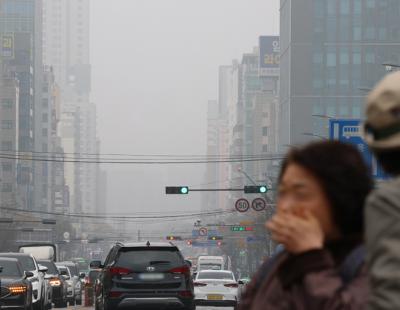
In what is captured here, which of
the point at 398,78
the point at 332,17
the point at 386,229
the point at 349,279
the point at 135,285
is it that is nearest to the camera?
the point at 386,229

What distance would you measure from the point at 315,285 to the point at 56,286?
3638 centimetres

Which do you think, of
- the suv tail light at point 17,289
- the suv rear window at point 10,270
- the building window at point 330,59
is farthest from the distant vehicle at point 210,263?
the building window at point 330,59

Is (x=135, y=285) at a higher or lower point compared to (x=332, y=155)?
lower

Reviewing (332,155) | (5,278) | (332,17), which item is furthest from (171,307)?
(332,17)

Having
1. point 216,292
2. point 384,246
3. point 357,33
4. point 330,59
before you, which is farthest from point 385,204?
point 357,33

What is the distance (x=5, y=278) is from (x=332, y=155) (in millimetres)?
24397

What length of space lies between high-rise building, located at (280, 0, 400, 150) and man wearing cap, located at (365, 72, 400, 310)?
147 m

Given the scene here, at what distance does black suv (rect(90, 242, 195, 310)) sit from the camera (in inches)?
969

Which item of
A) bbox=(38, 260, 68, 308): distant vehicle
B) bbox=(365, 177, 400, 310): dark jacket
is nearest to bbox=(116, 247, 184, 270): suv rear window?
bbox=(38, 260, 68, 308): distant vehicle

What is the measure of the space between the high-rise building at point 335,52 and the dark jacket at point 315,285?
480 feet

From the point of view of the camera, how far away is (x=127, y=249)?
24812mm

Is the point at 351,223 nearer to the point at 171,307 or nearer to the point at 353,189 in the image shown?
the point at 353,189

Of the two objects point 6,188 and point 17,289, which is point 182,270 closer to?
point 17,289

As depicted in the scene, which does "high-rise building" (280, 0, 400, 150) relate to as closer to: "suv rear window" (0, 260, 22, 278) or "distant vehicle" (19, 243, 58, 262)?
Answer: "distant vehicle" (19, 243, 58, 262)
